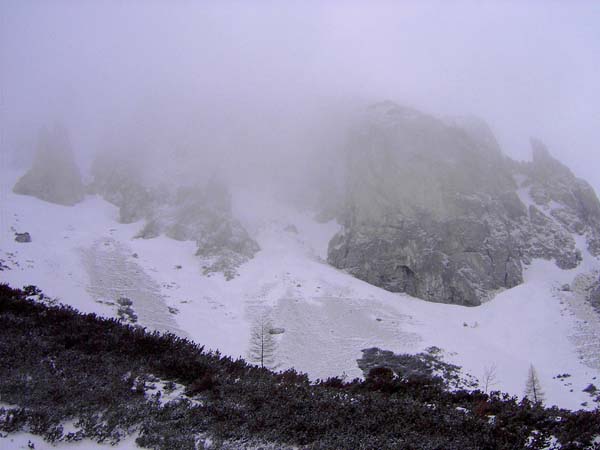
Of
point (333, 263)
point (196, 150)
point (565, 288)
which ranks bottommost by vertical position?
point (333, 263)

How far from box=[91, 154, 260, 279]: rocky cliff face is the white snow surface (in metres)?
2.08

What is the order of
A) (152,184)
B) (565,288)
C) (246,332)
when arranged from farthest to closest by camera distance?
(152,184)
(565,288)
(246,332)

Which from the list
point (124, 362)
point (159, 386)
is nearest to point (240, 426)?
point (159, 386)

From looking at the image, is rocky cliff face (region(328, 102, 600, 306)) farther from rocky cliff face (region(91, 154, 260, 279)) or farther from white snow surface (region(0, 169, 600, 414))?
rocky cliff face (region(91, 154, 260, 279))

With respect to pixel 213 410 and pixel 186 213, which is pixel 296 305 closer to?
pixel 186 213

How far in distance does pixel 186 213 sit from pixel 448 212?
138 feet

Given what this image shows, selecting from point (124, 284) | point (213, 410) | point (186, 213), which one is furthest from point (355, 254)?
point (213, 410)

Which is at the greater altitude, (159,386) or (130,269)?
(159,386)

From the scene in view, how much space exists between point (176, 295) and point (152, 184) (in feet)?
120

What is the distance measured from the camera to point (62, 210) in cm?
6012

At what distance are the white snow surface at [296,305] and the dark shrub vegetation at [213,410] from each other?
939 inches

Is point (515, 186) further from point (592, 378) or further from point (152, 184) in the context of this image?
point (152, 184)

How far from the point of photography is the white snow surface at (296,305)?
1404 inches

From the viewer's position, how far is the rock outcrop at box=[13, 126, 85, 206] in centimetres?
6291
